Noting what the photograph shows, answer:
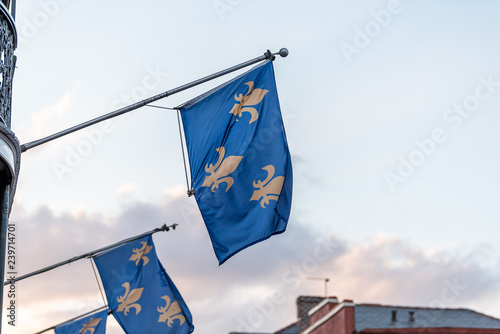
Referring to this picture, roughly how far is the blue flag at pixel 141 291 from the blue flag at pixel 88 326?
2.65 feet

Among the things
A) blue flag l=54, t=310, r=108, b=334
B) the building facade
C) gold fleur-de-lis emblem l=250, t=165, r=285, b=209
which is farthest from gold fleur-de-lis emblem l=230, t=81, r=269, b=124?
the building facade

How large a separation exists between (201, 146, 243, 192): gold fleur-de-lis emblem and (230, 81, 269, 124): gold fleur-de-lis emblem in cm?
64

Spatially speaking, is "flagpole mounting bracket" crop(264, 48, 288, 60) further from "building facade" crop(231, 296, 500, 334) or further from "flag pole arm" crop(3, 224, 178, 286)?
"building facade" crop(231, 296, 500, 334)

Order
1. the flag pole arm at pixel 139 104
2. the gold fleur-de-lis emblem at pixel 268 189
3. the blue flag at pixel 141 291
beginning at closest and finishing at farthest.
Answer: the flag pole arm at pixel 139 104 < the gold fleur-de-lis emblem at pixel 268 189 < the blue flag at pixel 141 291

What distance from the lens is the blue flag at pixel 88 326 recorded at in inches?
667

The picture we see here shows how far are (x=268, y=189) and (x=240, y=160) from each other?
0.54 m

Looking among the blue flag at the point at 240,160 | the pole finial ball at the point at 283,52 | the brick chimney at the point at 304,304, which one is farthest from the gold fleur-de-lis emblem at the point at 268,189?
the brick chimney at the point at 304,304

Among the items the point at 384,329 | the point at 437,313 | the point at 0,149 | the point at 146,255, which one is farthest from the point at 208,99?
the point at 437,313

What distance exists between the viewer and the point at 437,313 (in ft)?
103

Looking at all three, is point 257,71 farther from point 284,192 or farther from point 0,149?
point 0,149

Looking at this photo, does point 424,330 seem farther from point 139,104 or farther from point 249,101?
point 139,104

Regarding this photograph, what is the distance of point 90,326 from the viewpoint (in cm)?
1709

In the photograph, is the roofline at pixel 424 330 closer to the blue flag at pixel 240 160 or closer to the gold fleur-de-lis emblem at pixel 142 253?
the gold fleur-de-lis emblem at pixel 142 253

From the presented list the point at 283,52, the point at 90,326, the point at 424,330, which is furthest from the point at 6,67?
the point at 424,330
